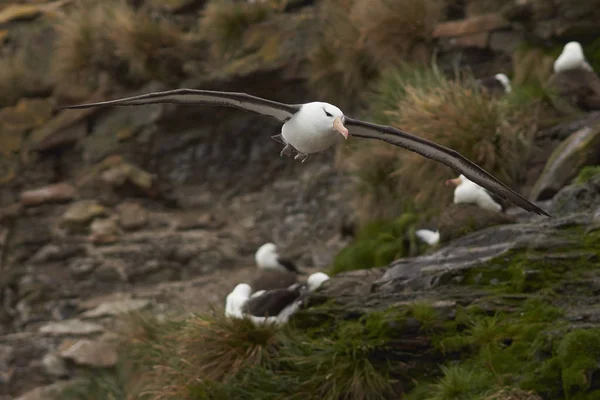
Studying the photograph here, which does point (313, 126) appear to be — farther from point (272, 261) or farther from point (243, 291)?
point (272, 261)

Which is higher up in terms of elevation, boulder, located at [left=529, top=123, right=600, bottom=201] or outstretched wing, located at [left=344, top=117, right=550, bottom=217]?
outstretched wing, located at [left=344, top=117, right=550, bottom=217]

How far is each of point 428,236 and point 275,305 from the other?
1.58m

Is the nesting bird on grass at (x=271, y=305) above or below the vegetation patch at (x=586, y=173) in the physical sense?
below

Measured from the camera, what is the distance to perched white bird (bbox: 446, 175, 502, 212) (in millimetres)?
6539

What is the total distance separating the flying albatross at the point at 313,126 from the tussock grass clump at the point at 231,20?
6.94m

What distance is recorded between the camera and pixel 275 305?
6168 millimetres

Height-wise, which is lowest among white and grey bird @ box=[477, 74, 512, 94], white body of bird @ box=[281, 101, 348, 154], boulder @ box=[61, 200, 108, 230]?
boulder @ box=[61, 200, 108, 230]

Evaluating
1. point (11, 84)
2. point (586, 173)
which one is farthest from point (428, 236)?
point (11, 84)

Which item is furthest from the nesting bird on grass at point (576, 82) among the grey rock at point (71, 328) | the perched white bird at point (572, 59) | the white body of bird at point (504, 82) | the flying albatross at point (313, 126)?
the grey rock at point (71, 328)

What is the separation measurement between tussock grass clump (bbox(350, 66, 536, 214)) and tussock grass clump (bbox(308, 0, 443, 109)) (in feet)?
5.41

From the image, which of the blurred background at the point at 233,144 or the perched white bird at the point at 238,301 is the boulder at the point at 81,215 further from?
the perched white bird at the point at 238,301

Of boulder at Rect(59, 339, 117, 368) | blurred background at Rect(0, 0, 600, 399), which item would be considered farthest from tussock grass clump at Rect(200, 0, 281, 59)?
boulder at Rect(59, 339, 117, 368)

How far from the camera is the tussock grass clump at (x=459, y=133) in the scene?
7.42m

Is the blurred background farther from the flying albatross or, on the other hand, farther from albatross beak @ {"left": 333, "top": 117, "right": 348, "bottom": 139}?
albatross beak @ {"left": 333, "top": 117, "right": 348, "bottom": 139}
